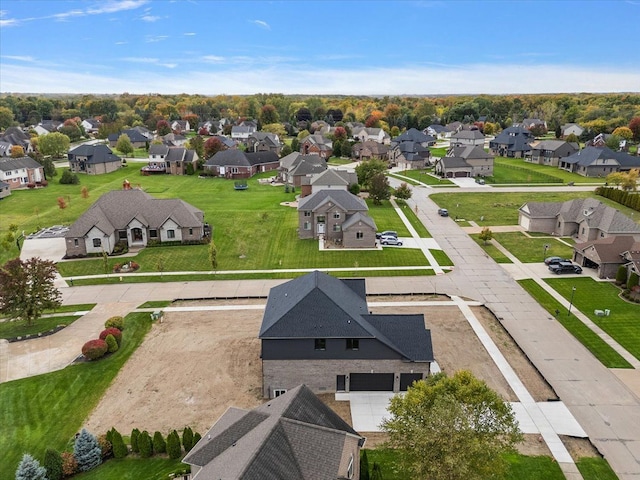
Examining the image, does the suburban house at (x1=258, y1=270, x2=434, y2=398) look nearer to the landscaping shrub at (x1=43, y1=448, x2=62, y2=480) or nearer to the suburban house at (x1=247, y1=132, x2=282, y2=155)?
the landscaping shrub at (x1=43, y1=448, x2=62, y2=480)

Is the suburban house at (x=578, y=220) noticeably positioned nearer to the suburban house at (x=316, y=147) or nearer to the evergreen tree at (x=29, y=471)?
the evergreen tree at (x=29, y=471)

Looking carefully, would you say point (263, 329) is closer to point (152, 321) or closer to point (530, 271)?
point (152, 321)

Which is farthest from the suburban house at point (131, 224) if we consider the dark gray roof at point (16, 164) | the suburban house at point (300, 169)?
the dark gray roof at point (16, 164)

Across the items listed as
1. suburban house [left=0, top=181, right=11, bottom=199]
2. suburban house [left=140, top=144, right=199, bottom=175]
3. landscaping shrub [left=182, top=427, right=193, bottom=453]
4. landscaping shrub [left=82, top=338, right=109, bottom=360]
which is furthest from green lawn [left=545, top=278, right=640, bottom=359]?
suburban house [left=0, top=181, right=11, bottom=199]

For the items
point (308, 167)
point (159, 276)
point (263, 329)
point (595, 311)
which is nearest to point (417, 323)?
point (263, 329)

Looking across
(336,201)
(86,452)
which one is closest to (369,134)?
(336,201)

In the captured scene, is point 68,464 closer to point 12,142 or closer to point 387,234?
point 387,234
